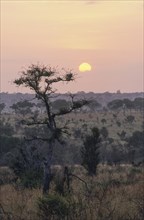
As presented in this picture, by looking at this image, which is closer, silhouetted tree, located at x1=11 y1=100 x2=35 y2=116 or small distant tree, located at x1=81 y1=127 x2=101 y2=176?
small distant tree, located at x1=81 y1=127 x2=101 y2=176

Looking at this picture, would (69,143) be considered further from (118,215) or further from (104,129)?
(118,215)

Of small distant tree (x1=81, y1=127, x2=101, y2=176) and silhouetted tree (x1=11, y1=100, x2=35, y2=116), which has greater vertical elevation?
silhouetted tree (x1=11, y1=100, x2=35, y2=116)

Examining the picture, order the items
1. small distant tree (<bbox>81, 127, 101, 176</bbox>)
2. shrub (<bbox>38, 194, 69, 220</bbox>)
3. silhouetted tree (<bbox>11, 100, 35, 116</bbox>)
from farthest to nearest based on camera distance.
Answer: silhouetted tree (<bbox>11, 100, 35, 116</bbox>) < small distant tree (<bbox>81, 127, 101, 176</bbox>) < shrub (<bbox>38, 194, 69, 220</bbox>)

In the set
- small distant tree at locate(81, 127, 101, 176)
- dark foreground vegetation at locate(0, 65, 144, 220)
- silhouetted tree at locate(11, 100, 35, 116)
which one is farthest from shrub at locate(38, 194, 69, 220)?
silhouetted tree at locate(11, 100, 35, 116)

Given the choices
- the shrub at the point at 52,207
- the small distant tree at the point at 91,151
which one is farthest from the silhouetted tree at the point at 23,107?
the shrub at the point at 52,207

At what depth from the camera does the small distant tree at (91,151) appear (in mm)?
32062

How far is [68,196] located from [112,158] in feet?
136

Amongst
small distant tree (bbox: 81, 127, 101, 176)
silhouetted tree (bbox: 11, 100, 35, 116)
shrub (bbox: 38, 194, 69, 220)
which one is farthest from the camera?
silhouetted tree (bbox: 11, 100, 35, 116)

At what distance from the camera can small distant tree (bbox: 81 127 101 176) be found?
1262 inches

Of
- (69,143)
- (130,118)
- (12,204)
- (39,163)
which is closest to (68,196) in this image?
(12,204)

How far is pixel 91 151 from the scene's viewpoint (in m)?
32.5

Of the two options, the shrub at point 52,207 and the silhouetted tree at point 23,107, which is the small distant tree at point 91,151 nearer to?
the shrub at point 52,207

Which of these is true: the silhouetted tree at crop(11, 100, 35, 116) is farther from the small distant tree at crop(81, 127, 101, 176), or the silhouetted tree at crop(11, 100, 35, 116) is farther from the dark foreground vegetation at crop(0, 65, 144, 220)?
the small distant tree at crop(81, 127, 101, 176)

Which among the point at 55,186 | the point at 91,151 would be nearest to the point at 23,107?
the point at 91,151
